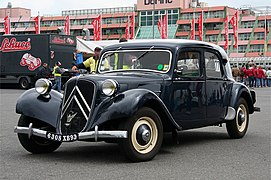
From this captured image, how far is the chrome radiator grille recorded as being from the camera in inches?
279

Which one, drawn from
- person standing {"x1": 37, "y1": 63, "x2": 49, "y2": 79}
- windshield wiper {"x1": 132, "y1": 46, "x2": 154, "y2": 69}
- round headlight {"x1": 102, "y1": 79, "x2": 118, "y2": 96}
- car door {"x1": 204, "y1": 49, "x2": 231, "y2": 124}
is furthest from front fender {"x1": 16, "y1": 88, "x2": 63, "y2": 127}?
person standing {"x1": 37, "y1": 63, "x2": 49, "y2": 79}

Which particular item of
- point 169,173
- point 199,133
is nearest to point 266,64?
point 199,133

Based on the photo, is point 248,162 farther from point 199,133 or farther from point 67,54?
point 67,54

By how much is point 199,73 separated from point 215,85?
0.46 m

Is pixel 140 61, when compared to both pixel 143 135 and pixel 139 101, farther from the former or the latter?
pixel 143 135

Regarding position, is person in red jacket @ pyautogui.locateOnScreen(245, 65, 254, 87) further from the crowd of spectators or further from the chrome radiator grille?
the chrome radiator grille

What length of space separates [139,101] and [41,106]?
156 centimetres

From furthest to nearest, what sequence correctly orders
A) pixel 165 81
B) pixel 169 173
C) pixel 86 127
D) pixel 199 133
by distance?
pixel 199 133
pixel 165 81
pixel 86 127
pixel 169 173

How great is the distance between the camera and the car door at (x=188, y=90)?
7969 millimetres

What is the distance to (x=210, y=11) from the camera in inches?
3861

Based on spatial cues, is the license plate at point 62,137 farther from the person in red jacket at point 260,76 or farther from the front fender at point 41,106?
the person in red jacket at point 260,76

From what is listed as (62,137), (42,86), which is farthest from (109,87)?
(42,86)

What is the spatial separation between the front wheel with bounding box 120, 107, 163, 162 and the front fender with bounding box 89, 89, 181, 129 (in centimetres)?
12

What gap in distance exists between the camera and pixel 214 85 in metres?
8.91
